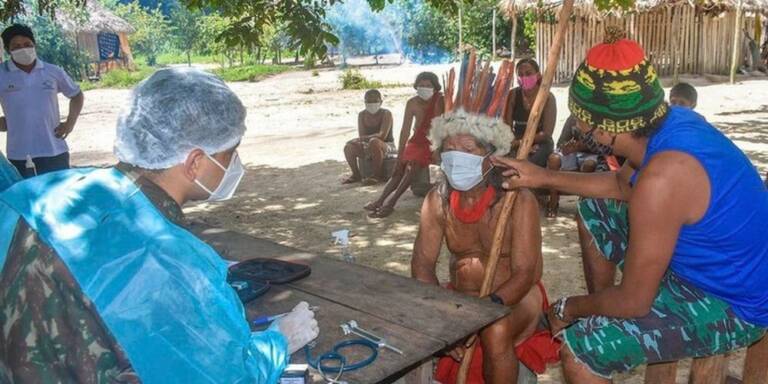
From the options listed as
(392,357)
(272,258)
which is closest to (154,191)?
(392,357)

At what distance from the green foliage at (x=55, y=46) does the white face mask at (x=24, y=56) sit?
69.8 feet

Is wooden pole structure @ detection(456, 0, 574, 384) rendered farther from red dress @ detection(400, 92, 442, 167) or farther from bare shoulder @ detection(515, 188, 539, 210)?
red dress @ detection(400, 92, 442, 167)

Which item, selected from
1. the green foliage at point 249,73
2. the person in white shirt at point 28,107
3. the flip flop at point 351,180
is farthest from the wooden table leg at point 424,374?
the green foliage at point 249,73

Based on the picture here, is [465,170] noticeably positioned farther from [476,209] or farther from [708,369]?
[708,369]

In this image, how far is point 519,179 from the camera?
3016 mm

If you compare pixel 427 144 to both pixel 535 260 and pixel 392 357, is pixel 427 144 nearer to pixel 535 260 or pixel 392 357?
pixel 535 260

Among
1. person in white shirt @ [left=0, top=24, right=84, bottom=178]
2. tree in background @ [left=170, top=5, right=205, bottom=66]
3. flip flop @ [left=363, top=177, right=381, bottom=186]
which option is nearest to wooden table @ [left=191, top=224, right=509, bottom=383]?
person in white shirt @ [left=0, top=24, right=84, bottom=178]

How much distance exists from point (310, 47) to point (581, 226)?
257cm

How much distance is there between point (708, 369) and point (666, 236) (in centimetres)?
86

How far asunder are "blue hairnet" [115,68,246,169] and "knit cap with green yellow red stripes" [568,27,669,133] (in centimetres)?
129

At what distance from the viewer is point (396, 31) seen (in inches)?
1479

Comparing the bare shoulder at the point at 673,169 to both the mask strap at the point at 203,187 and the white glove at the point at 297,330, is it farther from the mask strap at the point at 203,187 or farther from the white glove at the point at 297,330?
the mask strap at the point at 203,187

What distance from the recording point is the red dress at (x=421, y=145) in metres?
7.05

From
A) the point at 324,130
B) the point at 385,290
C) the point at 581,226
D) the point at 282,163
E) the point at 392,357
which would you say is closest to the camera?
the point at 392,357
